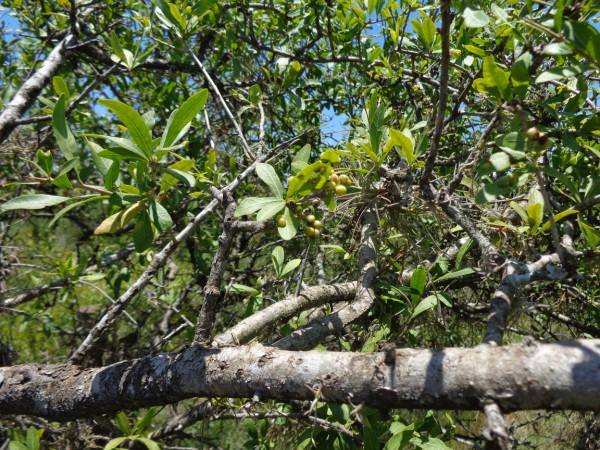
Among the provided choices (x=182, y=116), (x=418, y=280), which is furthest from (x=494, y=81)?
(x=182, y=116)

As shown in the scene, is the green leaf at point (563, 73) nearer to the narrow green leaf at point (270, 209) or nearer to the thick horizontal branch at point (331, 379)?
the thick horizontal branch at point (331, 379)

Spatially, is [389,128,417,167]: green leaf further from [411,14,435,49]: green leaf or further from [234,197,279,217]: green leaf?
[411,14,435,49]: green leaf

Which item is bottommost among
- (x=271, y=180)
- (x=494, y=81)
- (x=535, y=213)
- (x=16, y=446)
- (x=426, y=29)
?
(x=16, y=446)

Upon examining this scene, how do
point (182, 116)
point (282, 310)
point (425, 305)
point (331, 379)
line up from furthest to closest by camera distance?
point (282, 310) < point (425, 305) < point (182, 116) < point (331, 379)

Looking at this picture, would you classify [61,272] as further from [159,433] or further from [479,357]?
[479,357]

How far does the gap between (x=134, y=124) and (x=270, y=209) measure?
37 centimetres

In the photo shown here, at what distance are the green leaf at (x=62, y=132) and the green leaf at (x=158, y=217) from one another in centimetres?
24

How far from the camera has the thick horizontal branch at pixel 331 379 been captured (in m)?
0.80

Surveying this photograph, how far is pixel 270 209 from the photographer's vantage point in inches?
45.4

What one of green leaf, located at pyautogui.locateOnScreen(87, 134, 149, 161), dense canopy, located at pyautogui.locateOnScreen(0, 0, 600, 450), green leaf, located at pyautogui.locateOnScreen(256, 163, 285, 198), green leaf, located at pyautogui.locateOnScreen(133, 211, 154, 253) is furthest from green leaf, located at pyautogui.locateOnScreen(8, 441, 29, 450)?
green leaf, located at pyautogui.locateOnScreen(256, 163, 285, 198)

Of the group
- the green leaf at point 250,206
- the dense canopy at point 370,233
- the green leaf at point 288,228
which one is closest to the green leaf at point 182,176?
the dense canopy at point 370,233

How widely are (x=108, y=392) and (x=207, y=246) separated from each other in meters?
1.59

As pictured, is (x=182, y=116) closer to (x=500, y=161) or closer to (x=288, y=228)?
(x=288, y=228)

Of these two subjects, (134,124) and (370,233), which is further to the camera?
(370,233)
